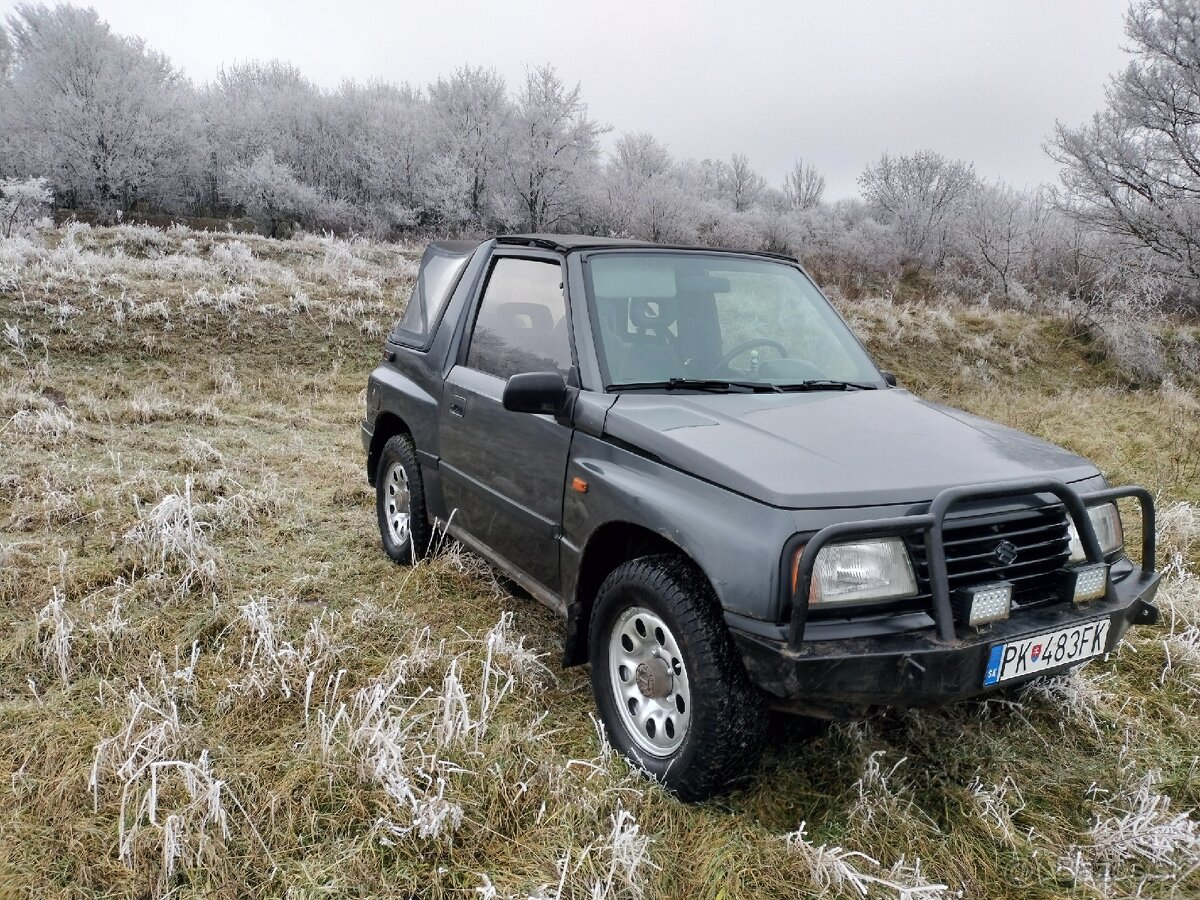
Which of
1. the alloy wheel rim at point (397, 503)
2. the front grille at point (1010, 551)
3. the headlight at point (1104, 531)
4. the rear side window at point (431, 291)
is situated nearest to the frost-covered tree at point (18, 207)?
the rear side window at point (431, 291)

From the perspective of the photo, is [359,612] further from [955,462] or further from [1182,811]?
[1182,811]

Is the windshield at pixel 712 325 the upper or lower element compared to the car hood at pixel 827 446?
upper

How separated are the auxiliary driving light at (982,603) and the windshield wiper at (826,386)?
116cm

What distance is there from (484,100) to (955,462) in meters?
36.7

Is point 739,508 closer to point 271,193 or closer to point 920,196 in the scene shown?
point 271,193

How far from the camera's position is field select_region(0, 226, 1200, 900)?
2258 millimetres

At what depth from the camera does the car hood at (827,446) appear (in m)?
2.27

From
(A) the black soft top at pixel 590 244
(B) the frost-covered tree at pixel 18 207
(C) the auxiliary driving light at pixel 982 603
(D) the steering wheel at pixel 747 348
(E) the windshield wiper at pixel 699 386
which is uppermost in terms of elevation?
(B) the frost-covered tree at pixel 18 207

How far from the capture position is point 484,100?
115 ft

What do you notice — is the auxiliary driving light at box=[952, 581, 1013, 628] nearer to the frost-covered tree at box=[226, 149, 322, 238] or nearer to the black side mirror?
the black side mirror

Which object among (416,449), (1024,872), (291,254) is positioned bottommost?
(1024,872)

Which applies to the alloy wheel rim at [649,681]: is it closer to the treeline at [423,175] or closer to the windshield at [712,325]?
the windshield at [712,325]

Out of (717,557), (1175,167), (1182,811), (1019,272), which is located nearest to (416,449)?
(717,557)

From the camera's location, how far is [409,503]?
14.3 ft
